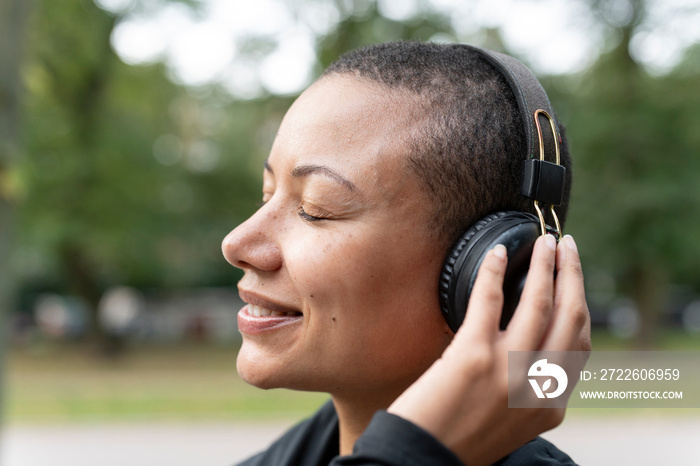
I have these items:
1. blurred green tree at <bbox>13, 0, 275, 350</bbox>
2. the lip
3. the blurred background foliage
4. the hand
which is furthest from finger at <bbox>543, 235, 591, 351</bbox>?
the blurred background foliage

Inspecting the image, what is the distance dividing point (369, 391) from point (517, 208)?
575 mm

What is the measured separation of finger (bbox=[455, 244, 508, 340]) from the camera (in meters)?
1.23

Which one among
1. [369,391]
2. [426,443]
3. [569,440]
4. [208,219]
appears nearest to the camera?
[426,443]

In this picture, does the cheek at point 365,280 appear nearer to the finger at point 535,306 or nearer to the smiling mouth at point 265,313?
the smiling mouth at point 265,313

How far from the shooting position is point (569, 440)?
26.9 ft

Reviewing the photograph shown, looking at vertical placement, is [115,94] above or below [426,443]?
above

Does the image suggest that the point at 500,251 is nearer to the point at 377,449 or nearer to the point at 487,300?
the point at 487,300

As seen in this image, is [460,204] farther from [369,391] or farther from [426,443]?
[426,443]

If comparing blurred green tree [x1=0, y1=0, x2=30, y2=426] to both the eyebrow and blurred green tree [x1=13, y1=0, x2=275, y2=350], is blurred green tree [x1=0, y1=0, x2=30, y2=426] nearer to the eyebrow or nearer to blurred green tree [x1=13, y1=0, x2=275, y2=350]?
the eyebrow

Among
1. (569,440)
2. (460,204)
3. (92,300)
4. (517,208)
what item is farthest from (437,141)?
(92,300)

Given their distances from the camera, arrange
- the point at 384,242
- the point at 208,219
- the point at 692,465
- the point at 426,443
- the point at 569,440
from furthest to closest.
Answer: the point at 208,219 → the point at 569,440 → the point at 692,465 → the point at 384,242 → the point at 426,443

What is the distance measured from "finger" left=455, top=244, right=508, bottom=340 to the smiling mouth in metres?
0.46

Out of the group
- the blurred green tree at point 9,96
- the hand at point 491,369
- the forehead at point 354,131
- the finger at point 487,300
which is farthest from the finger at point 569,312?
the blurred green tree at point 9,96

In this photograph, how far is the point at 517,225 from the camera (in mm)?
1421
